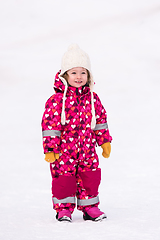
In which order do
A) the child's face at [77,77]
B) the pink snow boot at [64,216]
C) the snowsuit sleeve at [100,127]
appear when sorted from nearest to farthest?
the pink snow boot at [64,216] → the child's face at [77,77] → the snowsuit sleeve at [100,127]

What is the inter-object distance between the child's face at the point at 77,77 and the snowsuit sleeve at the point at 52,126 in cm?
20

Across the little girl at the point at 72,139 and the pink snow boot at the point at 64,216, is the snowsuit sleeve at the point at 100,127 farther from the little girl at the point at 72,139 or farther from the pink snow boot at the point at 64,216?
the pink snow boot at the point at 64,216

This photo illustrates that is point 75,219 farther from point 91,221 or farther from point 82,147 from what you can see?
point 82,147

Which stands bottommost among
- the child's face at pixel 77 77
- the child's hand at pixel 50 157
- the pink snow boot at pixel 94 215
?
the pink snow boot at pixel 94 215

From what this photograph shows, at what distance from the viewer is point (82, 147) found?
398 centimetres

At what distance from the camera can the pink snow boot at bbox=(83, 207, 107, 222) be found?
394 cm

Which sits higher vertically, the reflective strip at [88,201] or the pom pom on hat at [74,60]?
the pom pom on hat at [74,60]

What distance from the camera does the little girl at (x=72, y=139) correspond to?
3.94 metres

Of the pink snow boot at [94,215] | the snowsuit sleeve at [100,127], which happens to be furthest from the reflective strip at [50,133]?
the pink snow boot at [94,215]

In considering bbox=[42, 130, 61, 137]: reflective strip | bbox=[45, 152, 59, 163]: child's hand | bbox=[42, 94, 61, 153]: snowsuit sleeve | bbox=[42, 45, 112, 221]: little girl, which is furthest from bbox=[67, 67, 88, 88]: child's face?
bbox=[45, 152, 59, 163]: child's hand

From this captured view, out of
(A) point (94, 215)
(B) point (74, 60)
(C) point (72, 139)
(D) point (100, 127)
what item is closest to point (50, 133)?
(C) point (72, 139)

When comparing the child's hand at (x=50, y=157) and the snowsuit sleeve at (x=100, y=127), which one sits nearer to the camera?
the child's hand at (x=50, y=157)

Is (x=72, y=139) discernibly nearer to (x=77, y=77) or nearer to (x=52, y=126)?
(x=52, y=126)

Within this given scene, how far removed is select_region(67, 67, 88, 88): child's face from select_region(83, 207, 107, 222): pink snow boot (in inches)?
40.2
